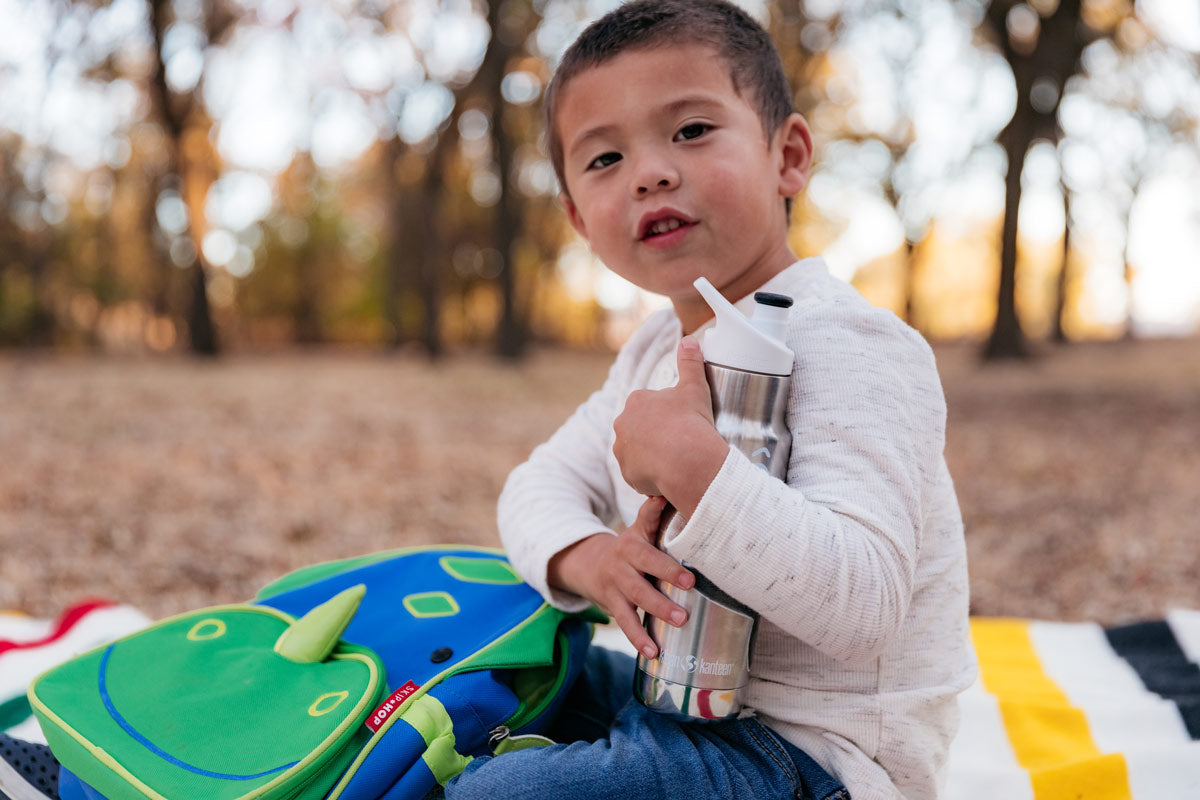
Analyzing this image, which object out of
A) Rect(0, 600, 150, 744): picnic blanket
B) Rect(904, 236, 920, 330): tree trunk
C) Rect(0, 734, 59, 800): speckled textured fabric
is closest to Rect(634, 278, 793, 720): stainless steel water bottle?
Rect(0, 734, 59, 800): speckled textured fabric

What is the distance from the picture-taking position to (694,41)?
1.29 meters

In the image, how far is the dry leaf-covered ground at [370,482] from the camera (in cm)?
308

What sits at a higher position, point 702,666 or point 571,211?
point 571,211

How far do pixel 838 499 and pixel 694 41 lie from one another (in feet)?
2.28

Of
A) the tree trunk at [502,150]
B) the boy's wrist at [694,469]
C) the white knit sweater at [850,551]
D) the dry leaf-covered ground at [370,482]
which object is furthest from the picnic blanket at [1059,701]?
the tree trunk at [502,150]

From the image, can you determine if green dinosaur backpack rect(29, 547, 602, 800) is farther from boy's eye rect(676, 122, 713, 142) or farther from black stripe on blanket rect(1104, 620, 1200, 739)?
black stripe on blanket rect(1104, 620, 1200, 739)

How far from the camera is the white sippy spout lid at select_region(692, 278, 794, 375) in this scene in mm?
1020

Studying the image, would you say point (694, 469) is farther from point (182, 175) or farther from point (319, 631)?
point (182, 175)

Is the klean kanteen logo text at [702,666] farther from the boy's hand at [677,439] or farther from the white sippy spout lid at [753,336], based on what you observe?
the white sippy spout lid at [753,336]

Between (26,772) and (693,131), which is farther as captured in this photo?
(26,772)

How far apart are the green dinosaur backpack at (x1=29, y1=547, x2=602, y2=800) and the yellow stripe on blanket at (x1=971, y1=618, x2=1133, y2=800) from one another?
0.96 metres

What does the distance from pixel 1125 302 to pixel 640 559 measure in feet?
67.6

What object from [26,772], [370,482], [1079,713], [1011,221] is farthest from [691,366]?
[1011,221]

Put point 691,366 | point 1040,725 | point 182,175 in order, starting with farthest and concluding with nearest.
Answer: point 182,175, point 1040,725, point 691,366
